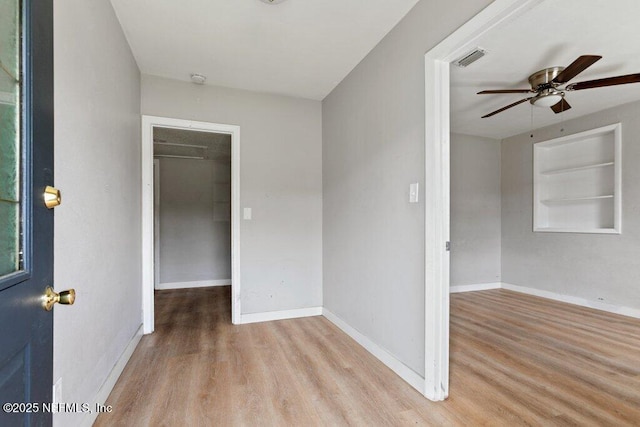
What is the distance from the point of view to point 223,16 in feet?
6.96

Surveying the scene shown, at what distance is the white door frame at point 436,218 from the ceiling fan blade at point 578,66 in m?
1.03

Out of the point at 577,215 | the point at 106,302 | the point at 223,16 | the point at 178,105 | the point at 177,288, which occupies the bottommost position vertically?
the point at 177,288

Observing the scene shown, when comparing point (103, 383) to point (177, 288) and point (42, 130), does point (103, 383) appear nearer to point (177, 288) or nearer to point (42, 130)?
point (42, 130)

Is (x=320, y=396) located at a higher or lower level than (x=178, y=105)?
lower

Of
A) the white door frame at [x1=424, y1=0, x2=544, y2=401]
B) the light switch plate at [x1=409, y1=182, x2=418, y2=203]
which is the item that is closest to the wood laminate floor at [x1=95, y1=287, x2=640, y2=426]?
the white door frame at [x1=424, y1=0, x2=544, y2=401]

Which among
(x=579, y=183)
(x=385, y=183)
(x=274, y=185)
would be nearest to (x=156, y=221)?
(x=274, y=185)

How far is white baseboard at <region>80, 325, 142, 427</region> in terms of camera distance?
1578 mm

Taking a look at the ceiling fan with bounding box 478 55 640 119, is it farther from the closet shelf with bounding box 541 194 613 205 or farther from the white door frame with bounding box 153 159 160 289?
the white door frame with bounding box 153 159 160 289

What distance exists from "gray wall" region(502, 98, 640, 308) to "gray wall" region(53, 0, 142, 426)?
5.23 meters

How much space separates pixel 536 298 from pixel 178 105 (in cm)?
528

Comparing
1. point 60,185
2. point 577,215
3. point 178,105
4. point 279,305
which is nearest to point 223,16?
point 178,105

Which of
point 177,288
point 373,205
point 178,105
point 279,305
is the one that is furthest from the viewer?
point 177,288

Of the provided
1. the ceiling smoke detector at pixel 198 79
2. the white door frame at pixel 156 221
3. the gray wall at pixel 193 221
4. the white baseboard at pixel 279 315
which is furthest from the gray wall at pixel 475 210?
the white door frame at pixel 156 221

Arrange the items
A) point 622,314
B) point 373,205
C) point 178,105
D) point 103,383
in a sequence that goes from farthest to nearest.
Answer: point 622,314 → point 178,105 → point 373,205 → point 103,383
